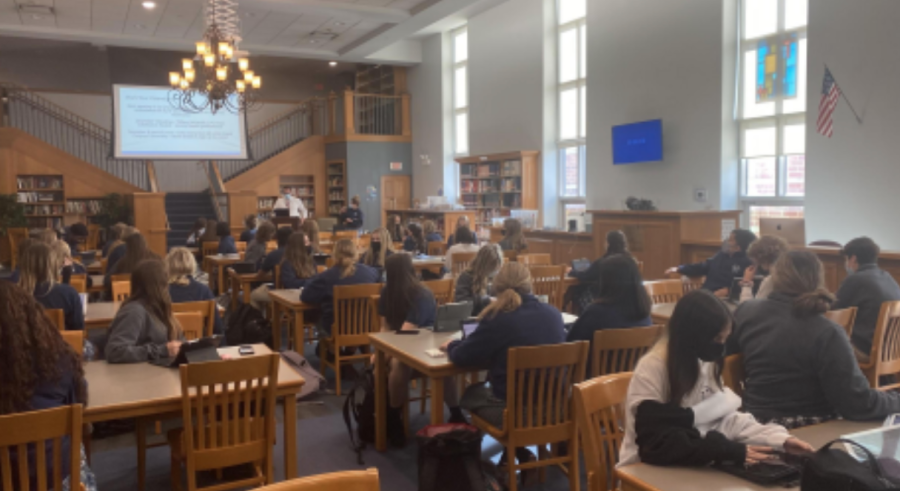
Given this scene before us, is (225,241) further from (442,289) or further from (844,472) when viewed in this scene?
(844,472)

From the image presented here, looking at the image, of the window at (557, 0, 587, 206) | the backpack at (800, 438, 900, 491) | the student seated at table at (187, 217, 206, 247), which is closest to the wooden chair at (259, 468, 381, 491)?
the backpack at (800, 438, 900, 491)

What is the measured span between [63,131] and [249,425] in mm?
14617

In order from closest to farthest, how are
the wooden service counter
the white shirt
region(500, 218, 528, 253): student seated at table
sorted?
region(500, 218, 528, 253): student seated at table, the wooden service counter, the white shirt

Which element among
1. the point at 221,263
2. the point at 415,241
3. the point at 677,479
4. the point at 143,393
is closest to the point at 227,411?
the point at 143,393

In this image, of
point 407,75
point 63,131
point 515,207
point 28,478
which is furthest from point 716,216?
point 63,131

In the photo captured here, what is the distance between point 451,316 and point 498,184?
33.5 ft

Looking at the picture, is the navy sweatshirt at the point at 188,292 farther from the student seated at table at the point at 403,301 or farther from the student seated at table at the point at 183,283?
the student seated at table at the point at 403,301

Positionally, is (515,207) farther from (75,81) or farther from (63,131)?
(75,81)

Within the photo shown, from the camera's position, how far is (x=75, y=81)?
665 inches

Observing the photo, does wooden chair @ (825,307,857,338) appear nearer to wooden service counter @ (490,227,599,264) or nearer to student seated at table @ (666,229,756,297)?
student seated at table @ (666,229,756,297)

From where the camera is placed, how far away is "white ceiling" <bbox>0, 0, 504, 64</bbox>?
10.9 m

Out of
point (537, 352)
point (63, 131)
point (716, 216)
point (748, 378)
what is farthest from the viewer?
point (63, 131)

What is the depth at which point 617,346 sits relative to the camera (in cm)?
328

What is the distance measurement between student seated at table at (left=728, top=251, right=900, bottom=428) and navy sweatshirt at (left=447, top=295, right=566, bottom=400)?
0.91m
